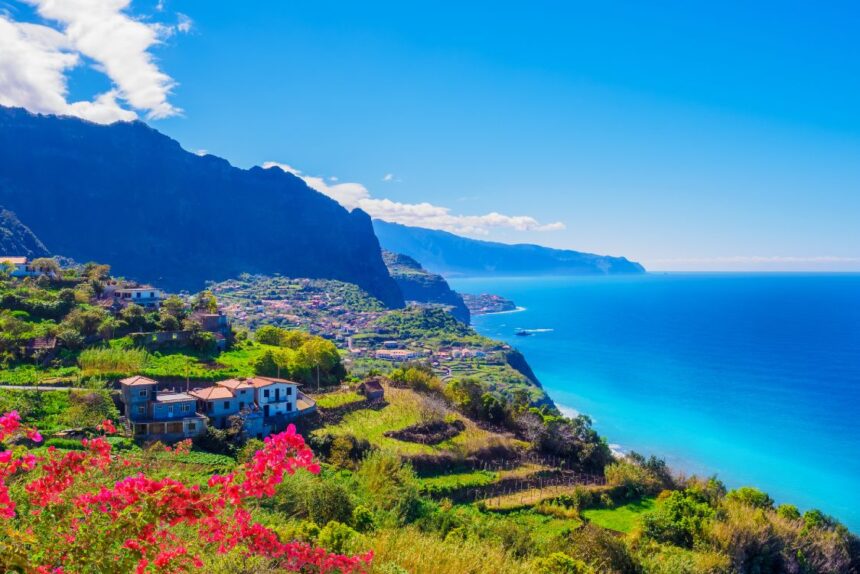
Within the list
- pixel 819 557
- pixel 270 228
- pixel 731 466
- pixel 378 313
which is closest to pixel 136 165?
pixel 270 228

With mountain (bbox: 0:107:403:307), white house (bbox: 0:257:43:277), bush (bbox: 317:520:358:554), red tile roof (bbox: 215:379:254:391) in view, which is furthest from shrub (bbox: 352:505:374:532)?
mountain (bbox: 0:107:403:307)

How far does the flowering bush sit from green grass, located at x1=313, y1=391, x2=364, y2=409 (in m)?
30.9

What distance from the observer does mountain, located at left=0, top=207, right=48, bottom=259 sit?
370ft

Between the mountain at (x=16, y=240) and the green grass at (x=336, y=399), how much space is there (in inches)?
4129

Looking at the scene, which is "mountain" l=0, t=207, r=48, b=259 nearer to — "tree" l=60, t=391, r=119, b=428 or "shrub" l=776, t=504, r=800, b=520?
"tree" l=60, t=391, r=119, b=428

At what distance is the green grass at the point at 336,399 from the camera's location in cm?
3850

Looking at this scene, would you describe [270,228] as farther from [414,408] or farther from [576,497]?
[576,497]

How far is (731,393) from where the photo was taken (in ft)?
292

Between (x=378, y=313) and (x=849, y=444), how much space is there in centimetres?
10109

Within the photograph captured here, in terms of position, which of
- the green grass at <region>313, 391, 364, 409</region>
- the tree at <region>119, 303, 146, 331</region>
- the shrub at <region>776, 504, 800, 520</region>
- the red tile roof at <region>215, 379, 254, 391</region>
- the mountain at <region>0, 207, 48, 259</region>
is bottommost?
the shrub at <region>776, 504, 800, 520</region>

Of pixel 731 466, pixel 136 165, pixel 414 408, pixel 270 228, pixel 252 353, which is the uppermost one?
pixel 136 165

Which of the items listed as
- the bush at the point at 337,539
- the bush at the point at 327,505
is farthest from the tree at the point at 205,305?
the bush at the point at 337,539

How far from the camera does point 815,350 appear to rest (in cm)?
12106

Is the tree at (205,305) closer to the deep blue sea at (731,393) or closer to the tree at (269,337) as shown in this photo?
the tree at (269,337)
